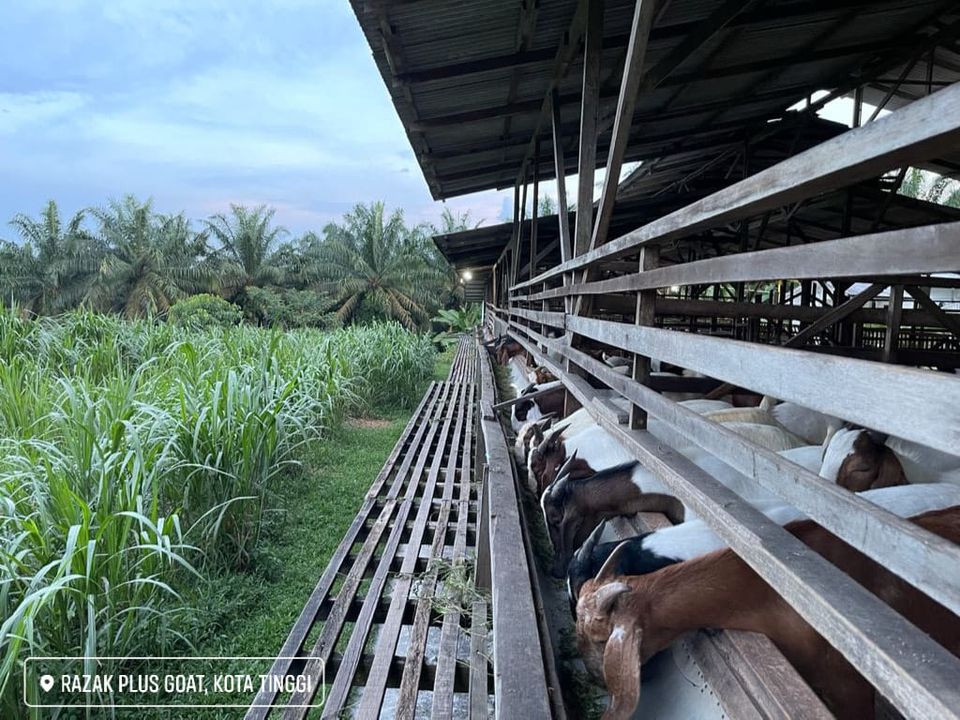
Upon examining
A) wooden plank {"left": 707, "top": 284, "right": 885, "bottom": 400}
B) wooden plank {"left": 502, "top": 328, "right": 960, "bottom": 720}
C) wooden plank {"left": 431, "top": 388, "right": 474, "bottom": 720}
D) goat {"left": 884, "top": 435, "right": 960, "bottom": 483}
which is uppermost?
wooden plank {"left": 707, "top": 284, "right": 885, "bottom": 400}

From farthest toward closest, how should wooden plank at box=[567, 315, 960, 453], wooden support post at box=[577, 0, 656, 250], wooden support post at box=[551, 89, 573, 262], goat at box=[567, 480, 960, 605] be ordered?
wooden support post at box=[551, 89, 573, 262]
wooden support post at box=[577, 0, 656, 250]
goat at box=[567, 480, 960, 605]
wooden plank at box=[567, 315, 960, 453]

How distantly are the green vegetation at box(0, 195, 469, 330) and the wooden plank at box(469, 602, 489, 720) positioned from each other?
19133 mm

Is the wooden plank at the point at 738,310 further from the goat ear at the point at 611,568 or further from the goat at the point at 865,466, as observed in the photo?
the goat ear at the point at 611,568

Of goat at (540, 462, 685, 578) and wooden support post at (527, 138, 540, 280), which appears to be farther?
wooden support post at (527, 138, 540, 280)

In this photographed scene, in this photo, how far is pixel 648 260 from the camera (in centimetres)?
180

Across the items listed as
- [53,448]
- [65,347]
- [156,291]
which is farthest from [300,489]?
[156,291]

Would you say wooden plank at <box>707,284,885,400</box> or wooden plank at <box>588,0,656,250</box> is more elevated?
wooden plank at <box>588,0,656,250</box>

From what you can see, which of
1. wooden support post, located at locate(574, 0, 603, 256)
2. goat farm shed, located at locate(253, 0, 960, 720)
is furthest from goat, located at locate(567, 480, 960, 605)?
wooden support post, located at locate(574, 0, 603, 256)

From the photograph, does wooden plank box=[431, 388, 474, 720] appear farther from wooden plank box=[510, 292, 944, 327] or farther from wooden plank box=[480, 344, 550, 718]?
wooden plank box=[510, 292, 944, 327]

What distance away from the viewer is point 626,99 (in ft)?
7.93

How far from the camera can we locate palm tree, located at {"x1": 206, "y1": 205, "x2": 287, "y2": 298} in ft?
77.3

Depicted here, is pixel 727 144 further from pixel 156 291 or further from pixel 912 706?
pixel 156 291

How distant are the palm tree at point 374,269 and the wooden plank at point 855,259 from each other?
2056 centimetres

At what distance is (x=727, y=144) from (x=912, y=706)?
26.4 feet
